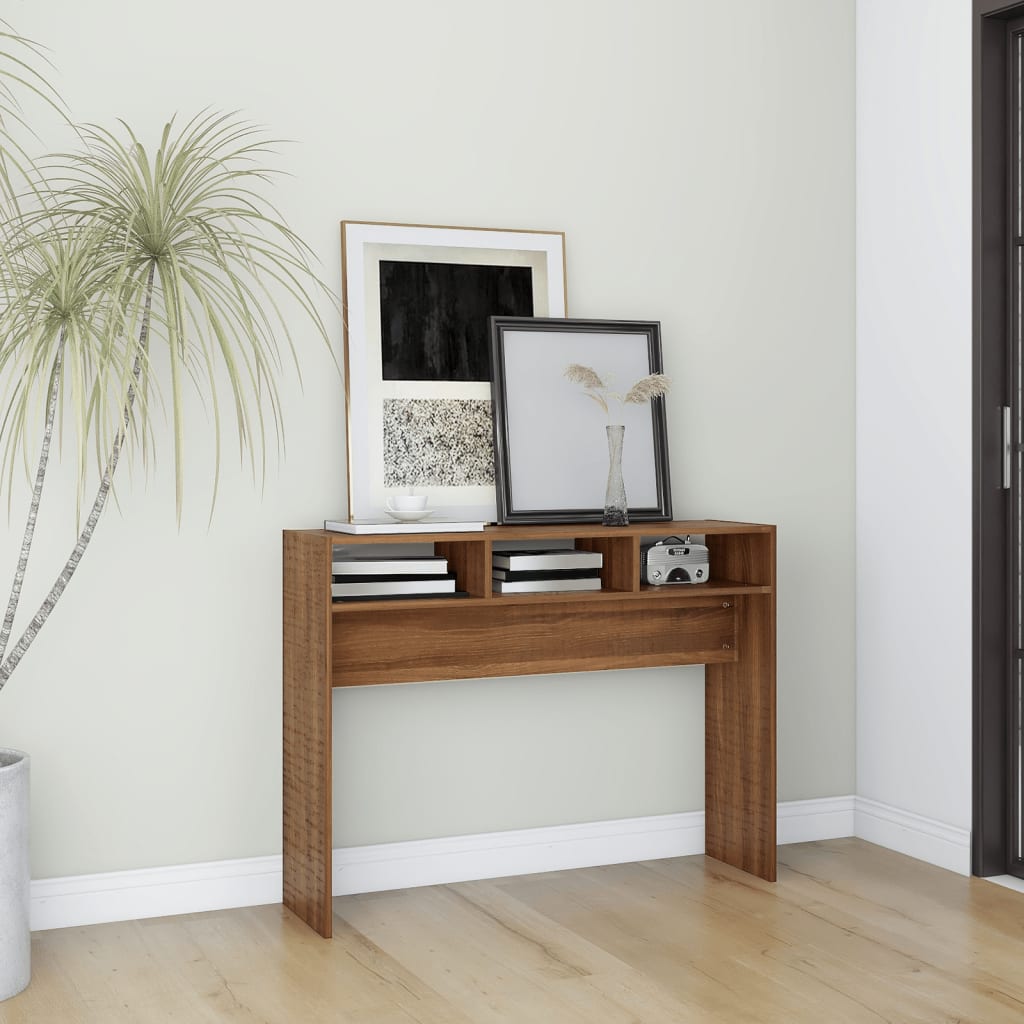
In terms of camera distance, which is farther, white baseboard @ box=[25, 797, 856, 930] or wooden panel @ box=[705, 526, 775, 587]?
wooden panel @ box=[705, 526, 775, 587]

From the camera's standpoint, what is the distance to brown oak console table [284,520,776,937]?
3.16 m

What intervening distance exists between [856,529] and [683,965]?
1620 millimetres

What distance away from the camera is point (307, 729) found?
10.5 feet

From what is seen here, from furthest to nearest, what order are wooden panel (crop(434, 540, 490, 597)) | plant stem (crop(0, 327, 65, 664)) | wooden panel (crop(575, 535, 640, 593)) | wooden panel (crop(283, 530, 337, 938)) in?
wooden panel (crop(575, 535, 640, 593)), wooden panel (crop(434, 540, 490, 597)), wooden panel (crop(283, 530, 337, 938)), plant stem (crop(0, 327, 65, 664))

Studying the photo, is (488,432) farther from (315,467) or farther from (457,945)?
(457,945)

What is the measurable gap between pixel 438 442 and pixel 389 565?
447mm

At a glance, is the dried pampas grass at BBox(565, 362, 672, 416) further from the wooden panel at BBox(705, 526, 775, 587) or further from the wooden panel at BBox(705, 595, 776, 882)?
the wooden panel at BBox(705, 595, 776, 882)

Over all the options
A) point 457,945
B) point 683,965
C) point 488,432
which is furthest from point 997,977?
point 488,432

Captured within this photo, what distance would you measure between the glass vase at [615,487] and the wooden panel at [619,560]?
0.18 ft

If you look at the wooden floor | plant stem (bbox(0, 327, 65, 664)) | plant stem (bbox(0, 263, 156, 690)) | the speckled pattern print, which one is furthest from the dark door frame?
plant stem (bbox(0, 327, 65, 664))

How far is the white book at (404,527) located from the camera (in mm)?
3133

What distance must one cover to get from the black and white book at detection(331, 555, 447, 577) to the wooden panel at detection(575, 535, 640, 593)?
1.46 feet

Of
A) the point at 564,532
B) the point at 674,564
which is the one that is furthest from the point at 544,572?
the point at 674,564

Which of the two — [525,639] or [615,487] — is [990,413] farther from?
[525,639]
